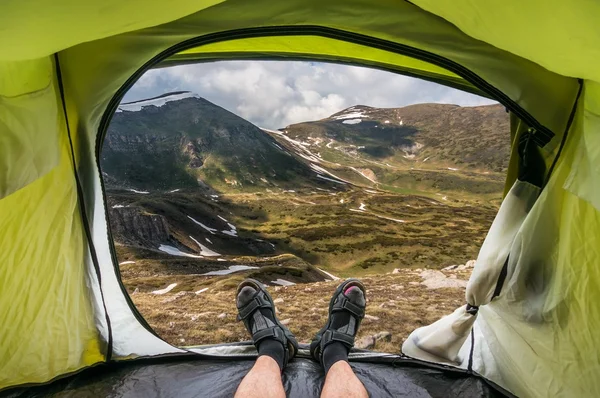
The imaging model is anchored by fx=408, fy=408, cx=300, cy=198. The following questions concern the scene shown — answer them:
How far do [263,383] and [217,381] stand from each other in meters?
0.32

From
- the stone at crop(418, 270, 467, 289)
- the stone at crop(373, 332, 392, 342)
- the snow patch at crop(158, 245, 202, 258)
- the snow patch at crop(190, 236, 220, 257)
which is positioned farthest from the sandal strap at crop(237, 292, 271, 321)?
the snow patch at crop(190, 236, 220, 257)

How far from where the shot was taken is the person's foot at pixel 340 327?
1937mm

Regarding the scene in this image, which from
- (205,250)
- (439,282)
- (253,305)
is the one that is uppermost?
(253,305)

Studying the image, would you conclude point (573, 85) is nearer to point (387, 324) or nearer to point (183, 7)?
point (183, 7)

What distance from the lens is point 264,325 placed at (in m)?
2.09

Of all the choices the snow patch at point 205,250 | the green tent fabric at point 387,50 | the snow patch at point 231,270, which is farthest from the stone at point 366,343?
the snow patch at point 205,250

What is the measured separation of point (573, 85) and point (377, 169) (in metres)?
84.1

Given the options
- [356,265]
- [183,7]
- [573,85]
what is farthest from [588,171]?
[356,265]

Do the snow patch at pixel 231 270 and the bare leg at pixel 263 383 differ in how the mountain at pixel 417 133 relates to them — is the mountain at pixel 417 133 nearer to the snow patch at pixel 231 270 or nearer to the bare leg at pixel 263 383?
the snow patch at pixel 231 270

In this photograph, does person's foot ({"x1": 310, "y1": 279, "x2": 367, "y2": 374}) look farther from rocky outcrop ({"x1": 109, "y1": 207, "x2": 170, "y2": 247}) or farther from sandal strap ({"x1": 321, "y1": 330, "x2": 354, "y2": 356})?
rocky outcrop ({"x1": 109, "y1": 207, "x2": 170, "y2": 247})

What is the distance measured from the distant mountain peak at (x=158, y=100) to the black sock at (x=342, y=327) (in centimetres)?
10103

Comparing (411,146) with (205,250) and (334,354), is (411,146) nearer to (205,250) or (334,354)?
(205,250)

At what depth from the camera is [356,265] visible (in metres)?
34.7

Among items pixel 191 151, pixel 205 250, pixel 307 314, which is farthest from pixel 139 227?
pixel 191 151
